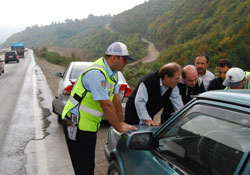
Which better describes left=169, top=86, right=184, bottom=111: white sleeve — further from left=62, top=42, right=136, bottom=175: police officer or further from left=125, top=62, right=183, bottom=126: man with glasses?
left=62, top=42, right=136, bottom=175: police officer

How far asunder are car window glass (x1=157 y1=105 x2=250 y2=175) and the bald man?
1641mm

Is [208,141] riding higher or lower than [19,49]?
lower

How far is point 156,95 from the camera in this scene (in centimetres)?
344

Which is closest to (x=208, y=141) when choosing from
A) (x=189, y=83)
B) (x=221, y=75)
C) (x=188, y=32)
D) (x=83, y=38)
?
(x=189, y=83)

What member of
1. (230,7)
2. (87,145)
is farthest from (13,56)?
(87,145)

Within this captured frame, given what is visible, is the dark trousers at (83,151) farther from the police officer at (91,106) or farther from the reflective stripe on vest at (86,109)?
the reflective stripe on vest at (86,109)

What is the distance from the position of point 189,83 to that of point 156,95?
22.9 inches

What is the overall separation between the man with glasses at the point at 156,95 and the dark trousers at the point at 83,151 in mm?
743

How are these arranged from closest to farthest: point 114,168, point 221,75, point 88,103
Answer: point 88,103
point 114,168
point 221,75

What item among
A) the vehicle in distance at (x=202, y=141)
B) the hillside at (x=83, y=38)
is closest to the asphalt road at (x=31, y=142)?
the vehicle in distance at (x=202, y=141)

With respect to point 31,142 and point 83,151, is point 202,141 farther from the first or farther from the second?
point 31,142

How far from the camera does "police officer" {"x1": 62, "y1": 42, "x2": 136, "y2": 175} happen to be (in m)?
2.47

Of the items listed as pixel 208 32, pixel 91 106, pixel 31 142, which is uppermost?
pixel 208 32

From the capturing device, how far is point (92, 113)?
8.61 feet
